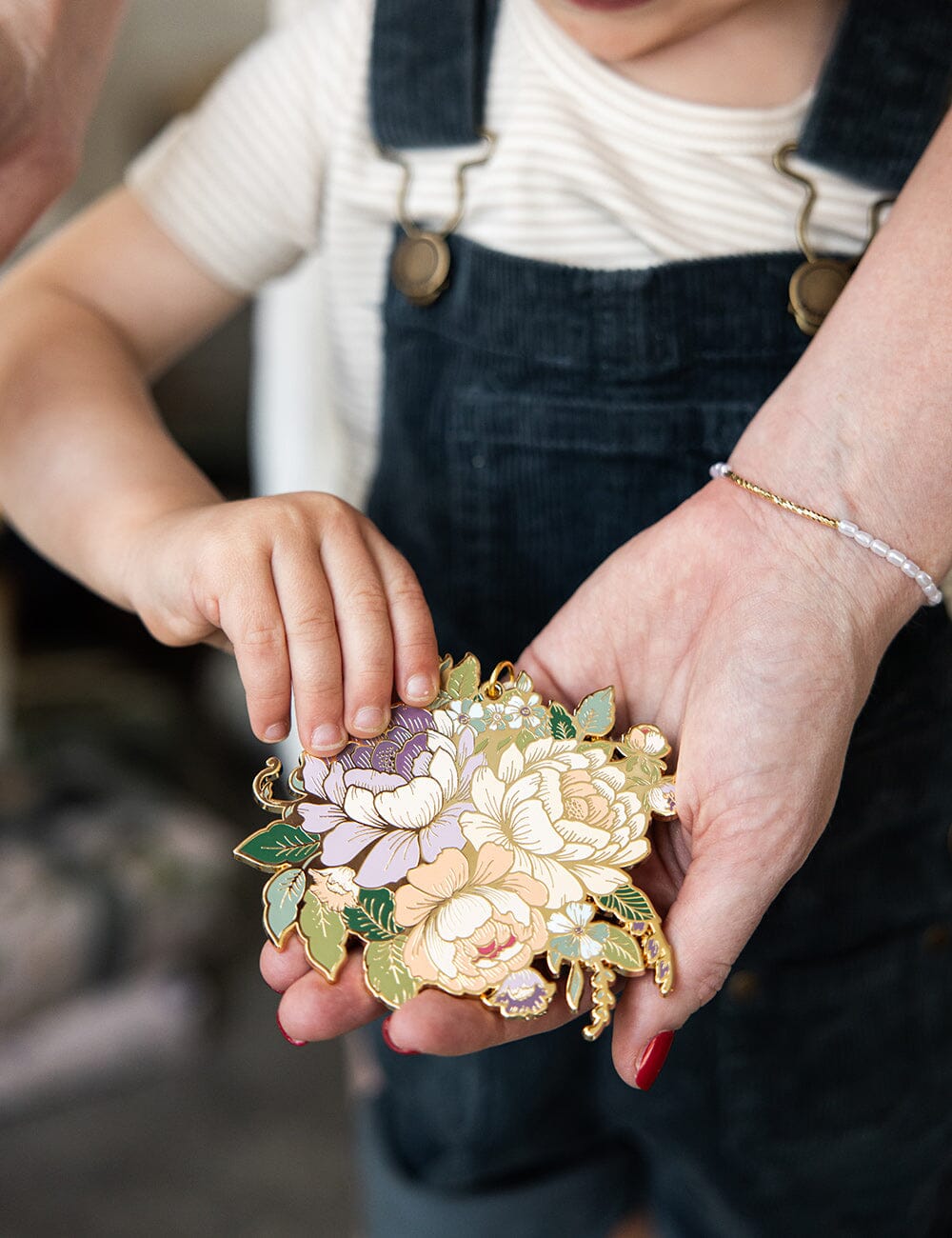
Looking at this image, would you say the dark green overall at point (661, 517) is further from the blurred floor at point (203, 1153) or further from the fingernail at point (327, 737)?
the blurred floor at point (203, 1153)

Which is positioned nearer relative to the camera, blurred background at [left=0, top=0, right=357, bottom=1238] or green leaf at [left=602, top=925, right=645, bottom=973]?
green leaf at [left=602, top=925, right=645, bottom=973]

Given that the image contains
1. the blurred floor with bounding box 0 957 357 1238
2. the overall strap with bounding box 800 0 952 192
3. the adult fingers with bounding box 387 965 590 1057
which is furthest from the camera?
the blurred floor with bounding box 0 957 357 1238

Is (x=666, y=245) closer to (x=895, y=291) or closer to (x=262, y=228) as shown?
(x=895, y=291)

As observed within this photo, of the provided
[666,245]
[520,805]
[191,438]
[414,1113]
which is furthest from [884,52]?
[191,438]

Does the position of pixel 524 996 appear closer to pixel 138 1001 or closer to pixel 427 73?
pixel 427 73

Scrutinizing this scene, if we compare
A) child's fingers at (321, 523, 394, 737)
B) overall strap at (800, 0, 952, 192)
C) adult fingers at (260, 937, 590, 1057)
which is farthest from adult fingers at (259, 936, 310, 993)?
overall strap at (800, 0, 952, 192)

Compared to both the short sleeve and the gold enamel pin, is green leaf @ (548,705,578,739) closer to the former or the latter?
the gold enamel pin

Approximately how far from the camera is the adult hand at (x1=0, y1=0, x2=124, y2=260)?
53 cm

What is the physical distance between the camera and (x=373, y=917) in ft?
1.68

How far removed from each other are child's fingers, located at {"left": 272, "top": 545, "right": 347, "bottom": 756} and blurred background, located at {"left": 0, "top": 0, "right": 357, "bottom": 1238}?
0.86 m

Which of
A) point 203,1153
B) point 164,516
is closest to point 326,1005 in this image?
point 164,516

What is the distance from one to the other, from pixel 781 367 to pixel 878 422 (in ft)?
0.37

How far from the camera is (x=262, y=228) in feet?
2.28

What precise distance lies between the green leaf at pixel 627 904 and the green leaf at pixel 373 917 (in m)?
0.09
